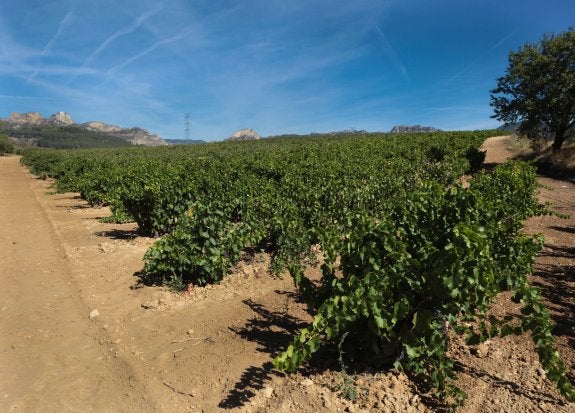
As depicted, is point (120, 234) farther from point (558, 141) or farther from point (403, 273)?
point (558, 141)

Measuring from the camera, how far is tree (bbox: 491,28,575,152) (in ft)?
81.5

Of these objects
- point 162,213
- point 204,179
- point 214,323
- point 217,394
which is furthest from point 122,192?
point 217,394

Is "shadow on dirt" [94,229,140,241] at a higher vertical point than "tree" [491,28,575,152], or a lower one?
lower

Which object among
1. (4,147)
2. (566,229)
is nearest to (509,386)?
(566,229)

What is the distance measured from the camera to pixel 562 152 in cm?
2584

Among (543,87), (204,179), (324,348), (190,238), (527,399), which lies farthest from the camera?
(543,87)

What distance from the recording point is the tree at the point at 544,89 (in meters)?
24.8

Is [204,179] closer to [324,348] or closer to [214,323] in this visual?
[214,323]

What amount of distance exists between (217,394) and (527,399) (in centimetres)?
311

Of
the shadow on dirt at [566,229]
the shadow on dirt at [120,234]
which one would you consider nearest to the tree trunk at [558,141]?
the shadow on dirt at [566,229]

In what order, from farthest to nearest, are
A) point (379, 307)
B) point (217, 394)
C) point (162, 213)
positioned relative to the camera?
point (162, 213), point (217, 394), point (379, 307)

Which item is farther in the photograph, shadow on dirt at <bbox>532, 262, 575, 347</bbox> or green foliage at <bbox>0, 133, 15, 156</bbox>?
green foliage at <bbox>0, 133, 15, 156</bbox>

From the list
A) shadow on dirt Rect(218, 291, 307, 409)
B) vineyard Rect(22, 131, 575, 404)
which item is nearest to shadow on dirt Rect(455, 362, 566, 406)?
vineyard Rect(22, 131, 575, 404)

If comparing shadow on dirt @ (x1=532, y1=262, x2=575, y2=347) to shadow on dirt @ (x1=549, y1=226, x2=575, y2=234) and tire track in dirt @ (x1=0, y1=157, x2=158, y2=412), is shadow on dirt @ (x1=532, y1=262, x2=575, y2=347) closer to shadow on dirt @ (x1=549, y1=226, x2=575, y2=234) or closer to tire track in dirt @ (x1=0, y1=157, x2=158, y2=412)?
shadow on dirt @ (x1=549, y1=226, x2=575, y2=234)
